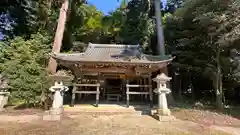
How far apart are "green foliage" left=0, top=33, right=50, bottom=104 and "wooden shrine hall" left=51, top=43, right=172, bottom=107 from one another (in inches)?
53.1

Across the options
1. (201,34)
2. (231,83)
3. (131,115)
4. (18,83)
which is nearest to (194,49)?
(201,34)

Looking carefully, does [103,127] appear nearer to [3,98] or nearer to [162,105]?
[162,105]

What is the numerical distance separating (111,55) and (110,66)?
1.06m

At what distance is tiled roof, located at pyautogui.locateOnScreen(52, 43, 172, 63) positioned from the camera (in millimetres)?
11523

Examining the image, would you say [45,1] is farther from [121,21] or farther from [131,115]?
[131,115]

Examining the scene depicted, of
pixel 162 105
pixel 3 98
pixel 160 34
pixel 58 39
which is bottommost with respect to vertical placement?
pixel 162 105

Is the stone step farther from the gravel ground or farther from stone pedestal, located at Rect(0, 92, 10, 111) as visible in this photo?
stone pedestal, located at Rect(0, 92, 10, 111)

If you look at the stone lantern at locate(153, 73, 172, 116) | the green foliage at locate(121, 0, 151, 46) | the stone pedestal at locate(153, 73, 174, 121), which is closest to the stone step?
the stone pedestal at locate(153, 73, 174, 121)

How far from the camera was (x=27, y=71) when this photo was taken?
11.0 m

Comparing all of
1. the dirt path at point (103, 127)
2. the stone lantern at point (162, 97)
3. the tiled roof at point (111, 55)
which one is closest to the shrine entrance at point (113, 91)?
the tiled roof at point (111, 55)

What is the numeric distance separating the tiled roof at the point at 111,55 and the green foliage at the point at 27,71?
1357mm

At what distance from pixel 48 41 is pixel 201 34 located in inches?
398

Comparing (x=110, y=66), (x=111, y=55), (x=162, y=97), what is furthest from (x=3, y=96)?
(x=162, y=97)

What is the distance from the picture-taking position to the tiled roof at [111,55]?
11523 millimetres
